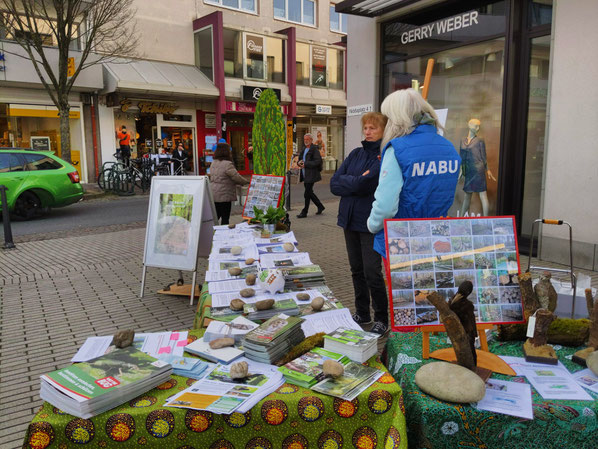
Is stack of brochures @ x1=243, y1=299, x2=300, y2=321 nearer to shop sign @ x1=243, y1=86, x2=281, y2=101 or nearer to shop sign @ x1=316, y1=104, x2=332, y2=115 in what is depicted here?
shop sign @ x1=243, y1=86, x2=281, y2=101

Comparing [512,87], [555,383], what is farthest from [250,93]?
[555,383]

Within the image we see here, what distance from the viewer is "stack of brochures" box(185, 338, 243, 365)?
7.27 feet

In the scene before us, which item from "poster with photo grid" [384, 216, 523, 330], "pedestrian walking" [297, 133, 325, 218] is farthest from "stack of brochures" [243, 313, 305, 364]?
"pedestrian walking" [297, 133, 325, 218]

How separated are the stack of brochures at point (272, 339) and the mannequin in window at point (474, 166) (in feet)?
20.1

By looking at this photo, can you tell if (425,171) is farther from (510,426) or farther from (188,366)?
(188,366)

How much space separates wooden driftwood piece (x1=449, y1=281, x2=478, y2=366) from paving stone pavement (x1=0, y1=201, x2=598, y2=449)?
8.41 ft

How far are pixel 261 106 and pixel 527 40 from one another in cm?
400

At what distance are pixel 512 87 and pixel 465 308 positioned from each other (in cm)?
608

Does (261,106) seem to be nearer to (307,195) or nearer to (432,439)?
(307,195)

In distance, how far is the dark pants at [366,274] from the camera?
387cm

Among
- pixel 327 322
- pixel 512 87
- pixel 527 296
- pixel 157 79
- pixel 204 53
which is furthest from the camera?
pixel 204 53

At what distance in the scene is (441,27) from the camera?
8.26 metres

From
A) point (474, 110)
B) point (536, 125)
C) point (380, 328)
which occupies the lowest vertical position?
point (380, 328)

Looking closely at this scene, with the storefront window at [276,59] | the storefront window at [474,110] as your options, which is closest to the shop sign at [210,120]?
the storefront window at [276,59]
